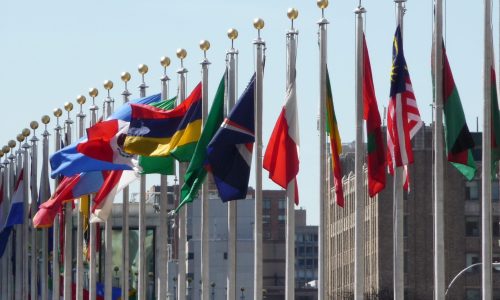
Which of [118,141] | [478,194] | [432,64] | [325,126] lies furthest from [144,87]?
[478,194]

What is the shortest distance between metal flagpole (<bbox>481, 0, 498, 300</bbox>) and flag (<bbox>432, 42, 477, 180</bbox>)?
3.48ft

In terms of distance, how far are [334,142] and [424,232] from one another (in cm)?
11386

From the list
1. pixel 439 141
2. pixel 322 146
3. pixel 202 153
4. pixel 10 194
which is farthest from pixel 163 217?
pixel 10 194

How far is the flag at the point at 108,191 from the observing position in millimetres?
69688

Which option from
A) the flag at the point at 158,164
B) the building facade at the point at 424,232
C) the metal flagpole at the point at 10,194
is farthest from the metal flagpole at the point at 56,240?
the building facade at the point at 424,232

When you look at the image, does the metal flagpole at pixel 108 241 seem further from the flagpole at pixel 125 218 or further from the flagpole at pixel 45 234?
the flagpole at pixel 45 234

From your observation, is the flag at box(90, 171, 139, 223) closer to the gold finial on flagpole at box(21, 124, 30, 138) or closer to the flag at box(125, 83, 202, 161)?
the flag at box(125, 83, 202, 161)

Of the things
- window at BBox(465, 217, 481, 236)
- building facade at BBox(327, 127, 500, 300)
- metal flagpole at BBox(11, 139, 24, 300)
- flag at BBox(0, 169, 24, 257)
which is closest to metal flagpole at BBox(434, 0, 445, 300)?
flag at BBox(0, 169, 24, 257)

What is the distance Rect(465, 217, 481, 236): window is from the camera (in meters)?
170

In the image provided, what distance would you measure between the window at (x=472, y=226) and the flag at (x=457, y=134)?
393 ft

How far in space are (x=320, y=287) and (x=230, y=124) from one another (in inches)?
247

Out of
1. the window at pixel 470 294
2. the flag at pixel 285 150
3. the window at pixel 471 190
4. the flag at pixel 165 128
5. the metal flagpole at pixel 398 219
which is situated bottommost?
the metal flagpole at pixel 398 219

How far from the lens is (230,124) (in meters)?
59.1

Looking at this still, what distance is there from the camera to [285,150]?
5691 cm
